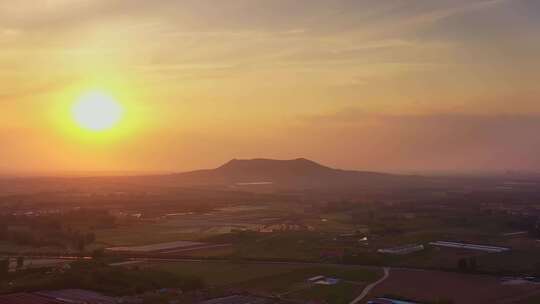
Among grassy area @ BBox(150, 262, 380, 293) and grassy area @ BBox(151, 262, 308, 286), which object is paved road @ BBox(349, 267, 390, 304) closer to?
grassy area @ BBox(150, 262, 380, 293)

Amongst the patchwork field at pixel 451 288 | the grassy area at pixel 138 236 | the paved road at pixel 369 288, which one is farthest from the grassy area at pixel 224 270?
the grassy area at pixel 138 236

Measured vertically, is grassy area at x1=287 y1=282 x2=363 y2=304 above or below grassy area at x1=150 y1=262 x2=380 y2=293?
below

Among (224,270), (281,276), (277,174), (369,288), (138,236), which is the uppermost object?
(277,174)

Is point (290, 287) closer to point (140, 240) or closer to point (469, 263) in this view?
point (469, 263)

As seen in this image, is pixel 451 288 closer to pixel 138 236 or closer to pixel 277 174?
pixel 138 236

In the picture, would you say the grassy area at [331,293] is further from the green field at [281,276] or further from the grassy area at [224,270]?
the grassy area at [224,270]

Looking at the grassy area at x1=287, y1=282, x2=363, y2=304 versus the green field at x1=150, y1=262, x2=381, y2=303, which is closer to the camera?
the grassy area at x1=287, y1=282, x2=363, y2=304

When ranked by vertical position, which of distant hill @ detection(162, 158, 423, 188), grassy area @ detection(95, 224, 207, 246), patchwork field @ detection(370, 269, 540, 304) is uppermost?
distant hill @ detection(162, 158, 423, 188)

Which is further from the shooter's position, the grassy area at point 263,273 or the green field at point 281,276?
the grassy area at point 263,273

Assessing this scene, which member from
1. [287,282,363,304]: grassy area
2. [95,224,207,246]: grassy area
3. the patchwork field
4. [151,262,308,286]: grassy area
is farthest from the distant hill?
[287,282,363,304]: grassy area

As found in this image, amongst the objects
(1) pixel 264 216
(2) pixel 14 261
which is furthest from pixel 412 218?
(2) pixel 14 261

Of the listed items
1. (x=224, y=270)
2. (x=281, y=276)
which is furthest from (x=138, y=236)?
(x=281, y=276)
